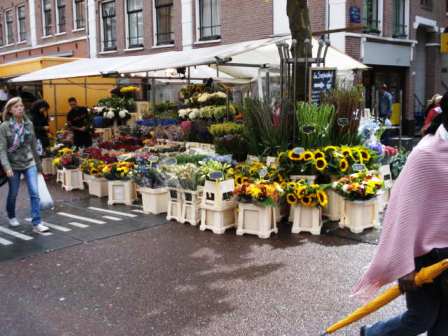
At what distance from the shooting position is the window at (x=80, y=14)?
2411 cm

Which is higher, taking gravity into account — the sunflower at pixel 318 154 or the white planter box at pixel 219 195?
the sunflower at pixel 318 154

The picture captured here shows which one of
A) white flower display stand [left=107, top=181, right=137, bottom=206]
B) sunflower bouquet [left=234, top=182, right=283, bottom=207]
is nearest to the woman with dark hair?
white flower display stand [left=107, top=181, right=137, bottom=206]

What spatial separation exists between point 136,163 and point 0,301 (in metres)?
4.18

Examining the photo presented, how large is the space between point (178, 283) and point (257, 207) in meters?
1.79

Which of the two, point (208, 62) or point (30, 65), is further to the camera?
point (30, 65)

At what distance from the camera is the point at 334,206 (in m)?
6.93

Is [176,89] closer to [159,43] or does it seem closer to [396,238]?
[159,43]

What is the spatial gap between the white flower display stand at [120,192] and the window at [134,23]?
13329mm

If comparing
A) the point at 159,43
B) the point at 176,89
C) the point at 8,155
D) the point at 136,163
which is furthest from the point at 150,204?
the point at 159,43

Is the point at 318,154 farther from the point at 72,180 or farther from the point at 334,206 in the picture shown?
the point at 72,180

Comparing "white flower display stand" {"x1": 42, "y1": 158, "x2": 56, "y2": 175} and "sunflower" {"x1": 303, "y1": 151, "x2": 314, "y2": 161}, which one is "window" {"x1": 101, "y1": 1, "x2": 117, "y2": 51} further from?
"sunflower" {"x1": 303, "y1": 151, "x2": 314, "y2": 161}

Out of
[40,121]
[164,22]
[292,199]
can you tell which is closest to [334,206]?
[292,199]

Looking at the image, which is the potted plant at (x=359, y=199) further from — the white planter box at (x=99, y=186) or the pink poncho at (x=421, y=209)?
the white planter box at (x=99, y=186)

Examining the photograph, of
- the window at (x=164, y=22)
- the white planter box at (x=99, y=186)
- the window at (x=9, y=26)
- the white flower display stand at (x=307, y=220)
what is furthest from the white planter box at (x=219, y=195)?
the window at (x=9, y=26)
